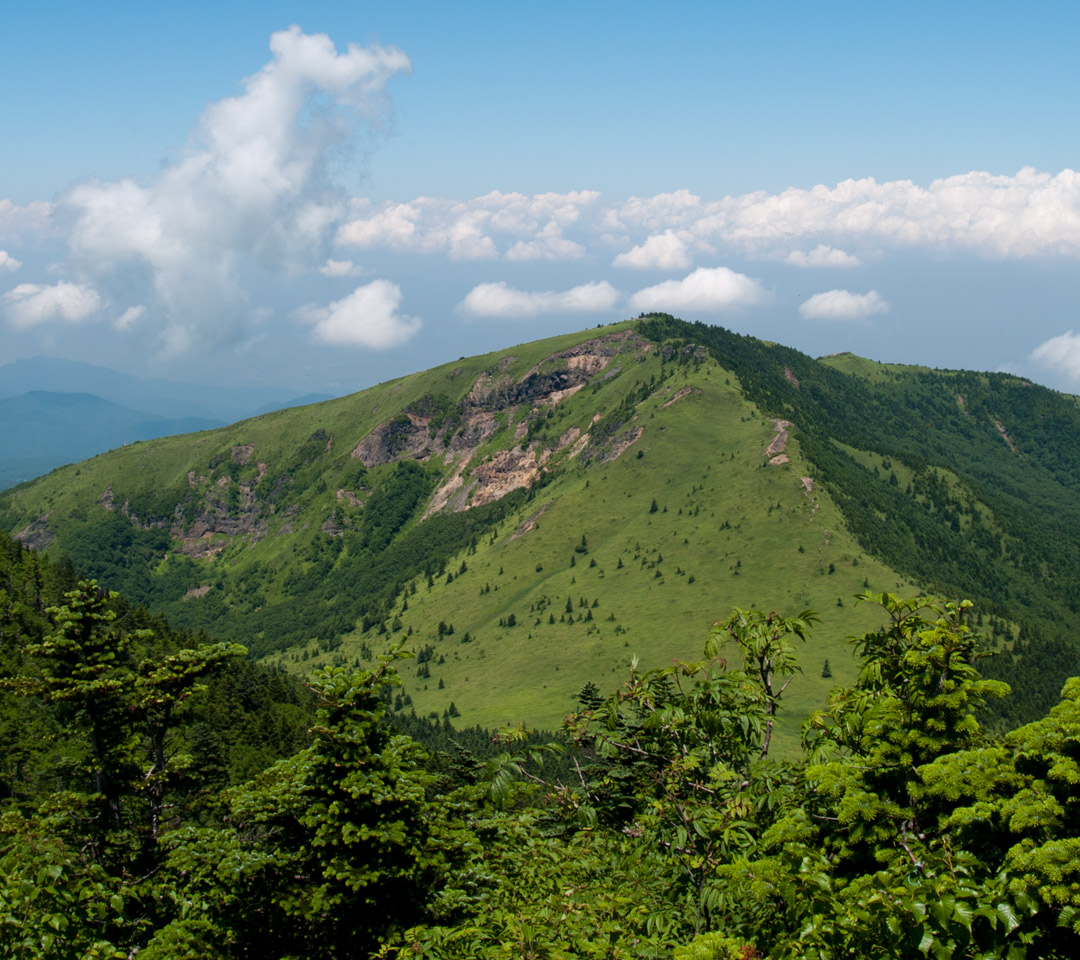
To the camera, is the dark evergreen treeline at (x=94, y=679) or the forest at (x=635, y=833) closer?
the forest at (x=635, y=833)

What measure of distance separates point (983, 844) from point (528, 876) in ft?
34.0

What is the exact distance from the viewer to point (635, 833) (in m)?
17.5

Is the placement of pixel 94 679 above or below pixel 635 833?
above

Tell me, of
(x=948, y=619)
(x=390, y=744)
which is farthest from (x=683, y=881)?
(x=390, y=744)

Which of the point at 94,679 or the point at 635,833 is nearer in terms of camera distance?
the point at 635,833

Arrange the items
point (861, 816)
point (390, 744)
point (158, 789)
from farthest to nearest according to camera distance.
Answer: point (158, 789) → point (390, 744) → point (861, 816)

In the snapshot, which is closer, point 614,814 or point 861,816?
point 861,816

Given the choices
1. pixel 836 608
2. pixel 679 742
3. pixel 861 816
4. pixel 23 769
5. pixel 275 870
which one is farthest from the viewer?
pixel 836 608

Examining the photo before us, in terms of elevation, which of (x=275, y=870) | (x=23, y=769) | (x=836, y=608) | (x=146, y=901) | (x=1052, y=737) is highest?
(x=1052, y=737)

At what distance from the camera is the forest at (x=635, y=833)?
402 inches

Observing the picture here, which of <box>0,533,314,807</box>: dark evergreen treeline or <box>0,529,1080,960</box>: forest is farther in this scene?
<box>0,533,314,807</box>: dark evergreen treeline

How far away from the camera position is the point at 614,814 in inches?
733

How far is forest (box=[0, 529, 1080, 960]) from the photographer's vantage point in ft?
33.5

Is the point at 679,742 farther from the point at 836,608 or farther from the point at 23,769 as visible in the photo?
the point at 836,608
